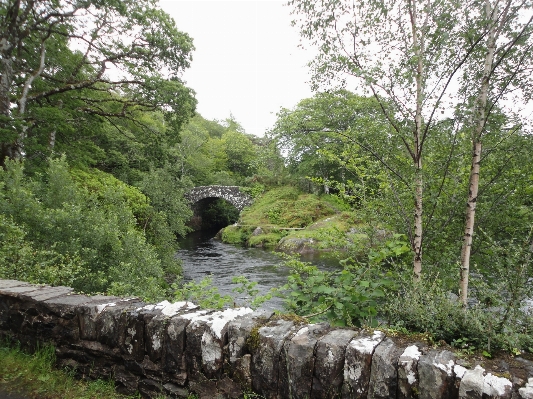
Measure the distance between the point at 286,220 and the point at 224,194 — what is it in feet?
28.8

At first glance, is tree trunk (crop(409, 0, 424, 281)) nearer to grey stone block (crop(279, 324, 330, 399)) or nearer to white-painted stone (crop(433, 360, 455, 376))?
white-painted stone (crop(433, 360, 455, 376))

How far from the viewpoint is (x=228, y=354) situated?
2441mm

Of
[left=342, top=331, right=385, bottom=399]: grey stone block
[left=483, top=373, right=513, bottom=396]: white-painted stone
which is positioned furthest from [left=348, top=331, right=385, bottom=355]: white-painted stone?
[left=483, top=373, right=513, bottom=396]: white-painted stone

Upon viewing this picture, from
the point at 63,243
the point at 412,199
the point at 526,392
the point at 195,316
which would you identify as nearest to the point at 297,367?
the point at 195,316

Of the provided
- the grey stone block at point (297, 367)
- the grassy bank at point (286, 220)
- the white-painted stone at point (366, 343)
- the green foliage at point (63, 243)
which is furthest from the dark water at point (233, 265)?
the white-painted stone at point (366, 343)

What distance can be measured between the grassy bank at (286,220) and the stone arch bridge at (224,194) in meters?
1.40

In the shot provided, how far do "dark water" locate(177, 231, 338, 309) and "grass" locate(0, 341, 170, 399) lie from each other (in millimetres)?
7062

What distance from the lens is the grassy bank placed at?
68.5 ft

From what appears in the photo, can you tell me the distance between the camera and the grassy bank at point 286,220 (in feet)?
68.5

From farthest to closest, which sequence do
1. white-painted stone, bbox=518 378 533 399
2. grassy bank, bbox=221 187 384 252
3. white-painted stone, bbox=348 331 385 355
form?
grassy bank, bbox=221 187 384 252
white-painted stone, bbox=348 331 385 355
white-painted stone, bbox=518 378 533 399

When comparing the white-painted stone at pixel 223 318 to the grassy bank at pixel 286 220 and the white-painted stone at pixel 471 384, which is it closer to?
the white-painted stone at pixel 471 384

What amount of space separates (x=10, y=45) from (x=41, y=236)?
22.5 feet

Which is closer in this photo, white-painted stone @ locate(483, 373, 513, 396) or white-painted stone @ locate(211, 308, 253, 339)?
white-painted stone @ locate(483, 373, 513, 396)

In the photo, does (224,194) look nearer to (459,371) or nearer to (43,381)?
Answer: (43,381)
